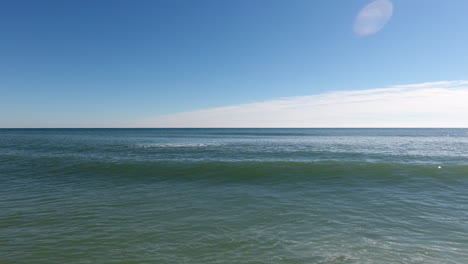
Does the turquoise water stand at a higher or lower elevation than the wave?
lower

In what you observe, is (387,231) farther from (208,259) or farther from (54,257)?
(54,257)

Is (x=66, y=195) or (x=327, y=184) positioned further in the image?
(x=327, y=184)

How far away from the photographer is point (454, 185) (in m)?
17.6

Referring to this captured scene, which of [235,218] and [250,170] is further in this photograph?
[250,170]

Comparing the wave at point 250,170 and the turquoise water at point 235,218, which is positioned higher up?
the wave at point 250,170

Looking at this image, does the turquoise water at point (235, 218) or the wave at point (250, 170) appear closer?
the turquoise water at point (235, 218)

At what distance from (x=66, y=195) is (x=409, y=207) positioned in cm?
1835

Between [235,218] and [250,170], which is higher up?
[250,170]

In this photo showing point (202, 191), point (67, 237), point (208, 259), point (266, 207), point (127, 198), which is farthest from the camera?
point (202, 191)

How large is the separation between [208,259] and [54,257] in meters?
4.53

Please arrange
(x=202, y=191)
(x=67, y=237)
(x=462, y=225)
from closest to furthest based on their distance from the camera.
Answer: (x=67, y=237) → (x=462, y=225) → (x=202, y=191)

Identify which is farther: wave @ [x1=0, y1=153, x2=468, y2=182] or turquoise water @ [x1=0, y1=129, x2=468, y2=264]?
wave @ [x1=0, y1=153, x2=468, y2=182]

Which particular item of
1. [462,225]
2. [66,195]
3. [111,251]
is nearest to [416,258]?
[462,225]

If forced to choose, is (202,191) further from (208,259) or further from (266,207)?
(208,259)
